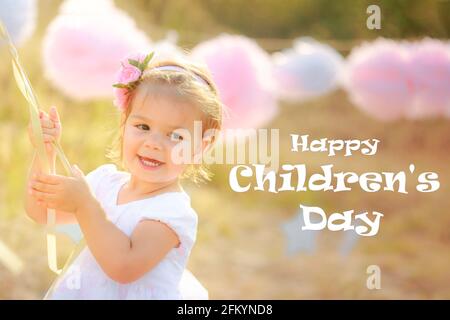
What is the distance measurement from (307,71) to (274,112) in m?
0.17

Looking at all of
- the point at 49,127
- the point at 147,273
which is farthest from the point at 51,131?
the point at 147,273

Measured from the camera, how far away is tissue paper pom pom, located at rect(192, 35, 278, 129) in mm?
1623

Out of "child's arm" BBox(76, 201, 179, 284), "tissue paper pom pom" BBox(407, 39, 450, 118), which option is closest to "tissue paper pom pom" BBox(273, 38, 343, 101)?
"tissue paper pom pom" BBox(407, 39, 450, 118)

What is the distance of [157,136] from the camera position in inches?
39.3

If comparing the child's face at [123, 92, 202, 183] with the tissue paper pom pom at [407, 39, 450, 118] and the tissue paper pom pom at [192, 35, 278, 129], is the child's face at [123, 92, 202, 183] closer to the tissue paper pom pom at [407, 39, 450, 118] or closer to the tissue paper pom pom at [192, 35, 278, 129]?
the tissue paper pom pom at [192, 35, 278, 129]

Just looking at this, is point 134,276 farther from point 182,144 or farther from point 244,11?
point 244,11

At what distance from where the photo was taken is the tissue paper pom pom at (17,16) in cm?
139

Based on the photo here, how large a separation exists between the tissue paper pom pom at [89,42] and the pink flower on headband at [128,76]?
51cm

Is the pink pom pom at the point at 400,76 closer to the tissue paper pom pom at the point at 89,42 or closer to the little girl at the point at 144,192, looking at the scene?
the tissue paper pom pom at the point at 89,42

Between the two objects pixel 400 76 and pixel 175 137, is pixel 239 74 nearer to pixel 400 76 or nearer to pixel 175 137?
pixel 400 76

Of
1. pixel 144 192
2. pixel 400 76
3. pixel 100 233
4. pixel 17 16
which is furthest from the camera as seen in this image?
pixel 400 76

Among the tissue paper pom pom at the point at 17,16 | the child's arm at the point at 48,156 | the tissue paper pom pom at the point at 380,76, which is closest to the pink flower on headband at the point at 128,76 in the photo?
Result: the child's arm at the point at 48,156

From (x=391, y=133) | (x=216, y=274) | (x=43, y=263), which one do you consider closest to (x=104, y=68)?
(x=43, y=263)

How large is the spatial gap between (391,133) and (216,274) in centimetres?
115
